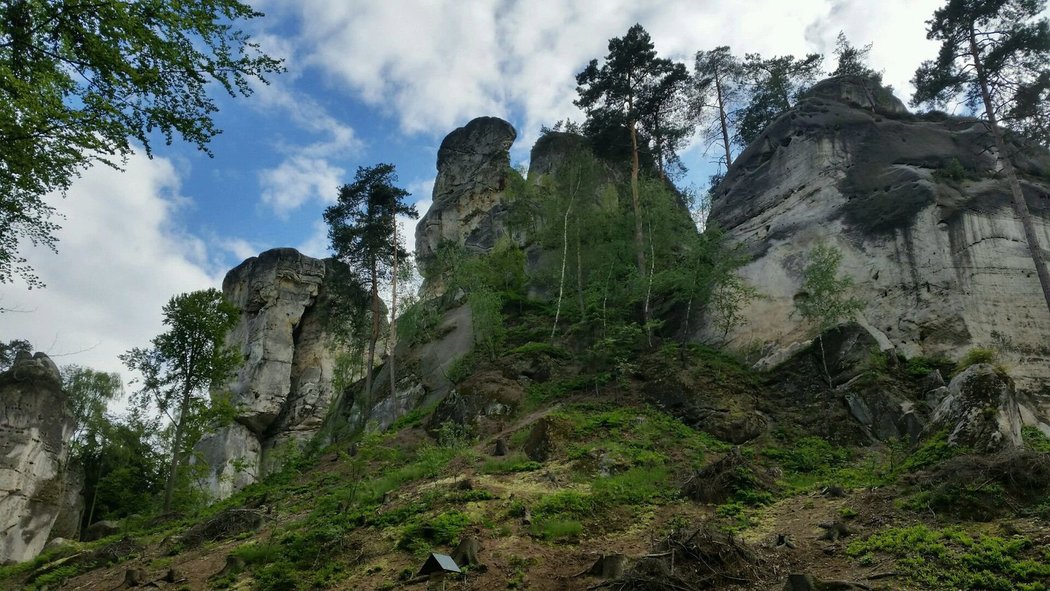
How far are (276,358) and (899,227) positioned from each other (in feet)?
113

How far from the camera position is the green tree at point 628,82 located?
91.8 feet

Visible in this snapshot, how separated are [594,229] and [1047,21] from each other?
17.4 metres

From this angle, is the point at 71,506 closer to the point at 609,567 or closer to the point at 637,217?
the point at 637,217

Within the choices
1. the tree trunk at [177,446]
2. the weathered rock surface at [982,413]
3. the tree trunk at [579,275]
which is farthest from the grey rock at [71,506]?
the weathered rock surface at [982,413]

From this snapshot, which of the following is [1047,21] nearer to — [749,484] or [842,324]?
[842,324]

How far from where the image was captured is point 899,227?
2216 centimetres

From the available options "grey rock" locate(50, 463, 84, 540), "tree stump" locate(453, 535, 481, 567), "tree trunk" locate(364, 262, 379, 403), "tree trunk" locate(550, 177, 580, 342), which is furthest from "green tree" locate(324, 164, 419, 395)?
"tree stump" locate(453, 535, 481, 567)

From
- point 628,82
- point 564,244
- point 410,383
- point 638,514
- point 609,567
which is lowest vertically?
point 609,567

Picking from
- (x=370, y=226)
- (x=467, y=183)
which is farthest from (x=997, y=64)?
(x=467, y=183)

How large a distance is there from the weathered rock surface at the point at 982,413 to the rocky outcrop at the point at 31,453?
94.4ft

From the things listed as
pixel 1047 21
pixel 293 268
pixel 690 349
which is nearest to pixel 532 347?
pixel 690 349

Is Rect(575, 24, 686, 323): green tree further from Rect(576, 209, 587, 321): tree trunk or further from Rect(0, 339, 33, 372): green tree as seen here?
Rect(0, 339, 33, 372): green tree

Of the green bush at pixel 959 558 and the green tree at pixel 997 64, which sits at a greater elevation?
the green tree at pixel 997 64

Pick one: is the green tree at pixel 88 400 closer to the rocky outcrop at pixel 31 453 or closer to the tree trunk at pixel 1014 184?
the rocky outcrop at pixel 31 453
